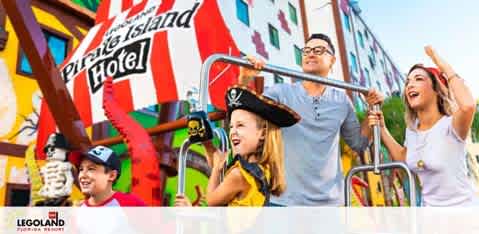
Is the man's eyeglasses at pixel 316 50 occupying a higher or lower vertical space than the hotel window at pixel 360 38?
lower

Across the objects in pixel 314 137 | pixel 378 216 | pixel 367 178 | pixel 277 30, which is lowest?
pixel 378 216

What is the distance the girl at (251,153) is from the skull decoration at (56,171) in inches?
21.5

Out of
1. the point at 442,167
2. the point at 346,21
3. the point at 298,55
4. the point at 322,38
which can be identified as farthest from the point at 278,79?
the point at 442,167

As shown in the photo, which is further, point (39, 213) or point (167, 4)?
point (167, 4)

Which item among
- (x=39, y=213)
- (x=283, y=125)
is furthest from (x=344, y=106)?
(x=39, y=213)

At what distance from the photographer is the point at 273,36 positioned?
214cm

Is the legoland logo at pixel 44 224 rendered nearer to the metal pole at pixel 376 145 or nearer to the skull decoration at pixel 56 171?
the skull decoration at pixel 56 171

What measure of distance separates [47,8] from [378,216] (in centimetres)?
150

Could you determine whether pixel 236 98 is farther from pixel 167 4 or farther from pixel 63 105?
pixel 63 105

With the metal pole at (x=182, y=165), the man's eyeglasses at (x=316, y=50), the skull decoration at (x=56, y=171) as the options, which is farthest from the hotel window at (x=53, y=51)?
the man's eyeglasses at (x=316, y=50)

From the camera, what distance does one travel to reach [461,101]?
193 cm

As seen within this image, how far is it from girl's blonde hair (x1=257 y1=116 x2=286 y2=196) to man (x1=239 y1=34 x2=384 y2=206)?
2.4 inches

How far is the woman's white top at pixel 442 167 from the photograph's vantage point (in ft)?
6.30

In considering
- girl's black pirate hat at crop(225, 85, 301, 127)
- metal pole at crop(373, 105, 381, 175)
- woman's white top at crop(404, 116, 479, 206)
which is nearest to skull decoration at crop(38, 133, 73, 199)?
girl's black pirate hat at crop(225, 85, 301, 127)
